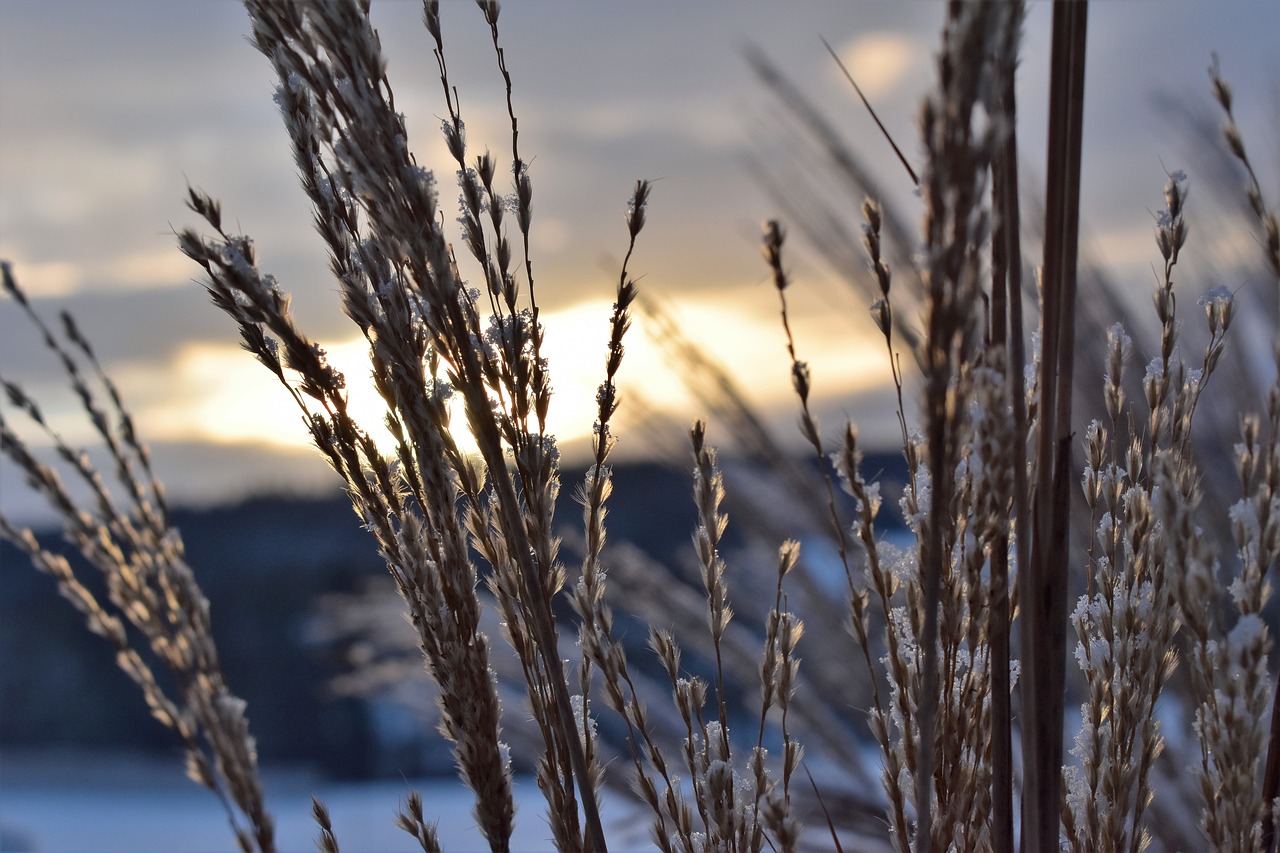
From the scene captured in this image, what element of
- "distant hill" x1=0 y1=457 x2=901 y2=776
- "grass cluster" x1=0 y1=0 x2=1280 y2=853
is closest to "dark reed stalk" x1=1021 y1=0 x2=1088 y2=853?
"grass cluster" x1=0 y1=0 x2=1280 y2=853

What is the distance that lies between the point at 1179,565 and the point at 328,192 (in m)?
0.57

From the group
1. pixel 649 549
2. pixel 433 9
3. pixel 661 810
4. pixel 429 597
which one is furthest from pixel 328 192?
pixel 649 549

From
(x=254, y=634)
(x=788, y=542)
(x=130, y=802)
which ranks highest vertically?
(x=788, y=542)

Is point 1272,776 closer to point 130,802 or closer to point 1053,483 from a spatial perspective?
point 1053,483

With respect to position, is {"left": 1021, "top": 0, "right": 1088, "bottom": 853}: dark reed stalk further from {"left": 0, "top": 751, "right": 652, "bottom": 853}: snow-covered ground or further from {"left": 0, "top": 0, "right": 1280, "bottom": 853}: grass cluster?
{"left": 0, "top": 751, "right": 652, "bottom": 853}: snow-covered ground

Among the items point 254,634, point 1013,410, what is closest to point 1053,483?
point 1013,410

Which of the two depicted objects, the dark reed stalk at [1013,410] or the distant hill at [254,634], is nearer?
the dark reed stalk at [1013,410]

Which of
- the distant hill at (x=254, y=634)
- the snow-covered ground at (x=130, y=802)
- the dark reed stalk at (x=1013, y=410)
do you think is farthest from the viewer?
the distant hill at (x=254, y=634)

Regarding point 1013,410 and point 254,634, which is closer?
point 1013,410

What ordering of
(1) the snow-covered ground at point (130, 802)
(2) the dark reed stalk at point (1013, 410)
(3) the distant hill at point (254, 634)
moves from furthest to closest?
(3) the distant hill at point (254, 634), (1) the snow-covered ground at point (130, 802), (2) the dark reed stalk at point (1013, 410)

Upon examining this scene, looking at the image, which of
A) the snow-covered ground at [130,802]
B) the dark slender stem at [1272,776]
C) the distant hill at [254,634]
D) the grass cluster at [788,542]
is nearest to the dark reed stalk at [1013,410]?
the grass cluster at [788,542]

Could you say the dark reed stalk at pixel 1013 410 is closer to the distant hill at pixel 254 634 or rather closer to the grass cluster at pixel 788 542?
the grass cluster at pixel 788 542

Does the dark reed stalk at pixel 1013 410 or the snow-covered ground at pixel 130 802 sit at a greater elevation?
the dark reed stalk at pixel 1013 410

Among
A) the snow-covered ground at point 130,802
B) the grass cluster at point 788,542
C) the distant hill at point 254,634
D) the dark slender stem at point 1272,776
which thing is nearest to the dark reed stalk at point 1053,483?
the grass cluster at point 788,542
